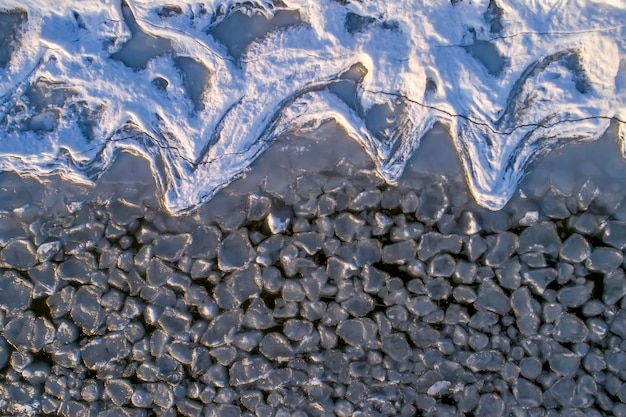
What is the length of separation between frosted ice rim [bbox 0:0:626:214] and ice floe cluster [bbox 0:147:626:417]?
10 cm

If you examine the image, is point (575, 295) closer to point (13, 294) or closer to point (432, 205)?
point (432, 205)

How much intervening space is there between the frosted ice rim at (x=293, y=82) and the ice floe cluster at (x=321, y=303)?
0.10 m

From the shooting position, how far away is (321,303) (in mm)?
1177

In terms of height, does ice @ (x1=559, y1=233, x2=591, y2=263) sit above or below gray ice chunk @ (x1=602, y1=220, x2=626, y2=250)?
below

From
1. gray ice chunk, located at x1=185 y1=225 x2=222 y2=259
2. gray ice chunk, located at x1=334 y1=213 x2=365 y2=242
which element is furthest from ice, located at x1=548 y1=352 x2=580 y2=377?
gray ice chunk, located at x1=185 y1=225 x2=222 y2=259

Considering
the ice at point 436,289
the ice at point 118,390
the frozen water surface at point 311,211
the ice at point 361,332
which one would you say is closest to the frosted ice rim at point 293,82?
the frozen water surface at point 311,211

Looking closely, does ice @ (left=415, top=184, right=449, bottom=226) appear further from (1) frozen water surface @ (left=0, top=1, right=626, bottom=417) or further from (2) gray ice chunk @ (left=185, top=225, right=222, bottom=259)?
(2) gray ice chunk @ (left=185, top=225, right=222, bottom=259)

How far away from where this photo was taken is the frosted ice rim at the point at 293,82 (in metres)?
1.16

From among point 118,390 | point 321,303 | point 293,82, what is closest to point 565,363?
point 321,303

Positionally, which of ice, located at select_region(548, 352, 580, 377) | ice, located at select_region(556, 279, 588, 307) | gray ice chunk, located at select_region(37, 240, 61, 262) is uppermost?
ice, located at select_region(556, 279, 588, 307)

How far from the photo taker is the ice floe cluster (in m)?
1.15

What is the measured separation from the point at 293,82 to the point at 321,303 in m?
0.55

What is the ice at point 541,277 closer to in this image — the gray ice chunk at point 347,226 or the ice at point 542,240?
the ice at point 542,240

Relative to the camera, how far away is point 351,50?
118cm
